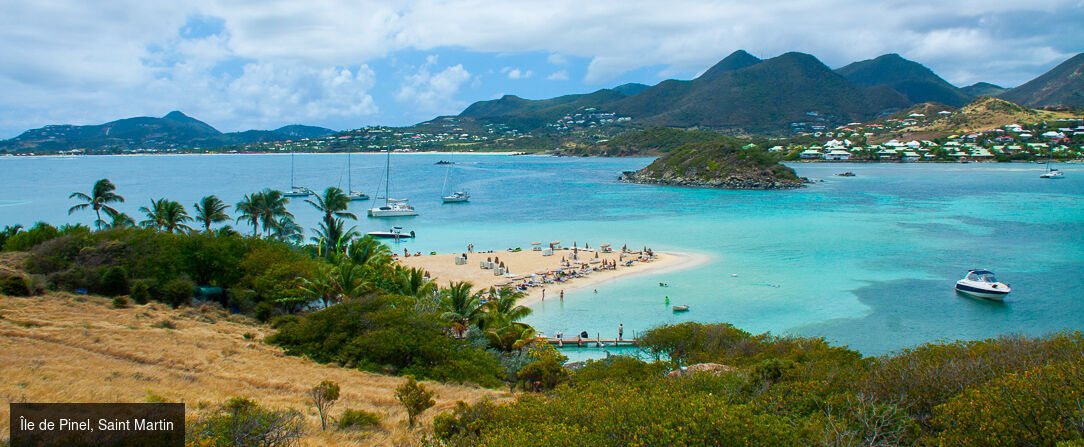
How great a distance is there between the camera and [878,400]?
11.7m

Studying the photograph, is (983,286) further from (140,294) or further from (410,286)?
(140,294)

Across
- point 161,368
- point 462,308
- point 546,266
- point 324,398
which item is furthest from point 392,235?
point 324,398

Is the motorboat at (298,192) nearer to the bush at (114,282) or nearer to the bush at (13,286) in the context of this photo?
the bush at (114,282)

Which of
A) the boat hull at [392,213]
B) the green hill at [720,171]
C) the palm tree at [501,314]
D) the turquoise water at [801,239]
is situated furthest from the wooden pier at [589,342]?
the green hill at [720,171]

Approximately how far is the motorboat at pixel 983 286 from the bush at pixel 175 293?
3785 centimetres

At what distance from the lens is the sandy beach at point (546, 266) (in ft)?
113

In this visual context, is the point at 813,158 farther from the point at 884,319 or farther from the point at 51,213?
the point at 51,213

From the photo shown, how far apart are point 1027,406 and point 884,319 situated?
19865 millimetres

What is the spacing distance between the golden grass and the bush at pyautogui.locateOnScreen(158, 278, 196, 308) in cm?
132

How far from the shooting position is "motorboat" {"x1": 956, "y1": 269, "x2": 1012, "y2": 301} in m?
29.8

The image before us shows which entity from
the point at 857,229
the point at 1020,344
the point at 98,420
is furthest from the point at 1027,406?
the point at 857,229

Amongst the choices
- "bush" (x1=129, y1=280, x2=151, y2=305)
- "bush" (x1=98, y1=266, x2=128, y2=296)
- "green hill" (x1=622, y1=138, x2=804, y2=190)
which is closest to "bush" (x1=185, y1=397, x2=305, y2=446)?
"bush" (x1=129, y1=280, x2=151, y2=305)

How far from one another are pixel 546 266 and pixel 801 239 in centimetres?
2448

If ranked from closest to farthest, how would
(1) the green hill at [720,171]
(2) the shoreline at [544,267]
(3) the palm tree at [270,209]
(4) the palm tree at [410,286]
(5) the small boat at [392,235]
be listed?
1. (4) the palm tree at [410,286]
2. (2) the shoreline at [544,267]
3. (3) the palm tree at [270,209]
4. (5) the small boat at [392,235]
5. (1) the green hill at [720,171]
